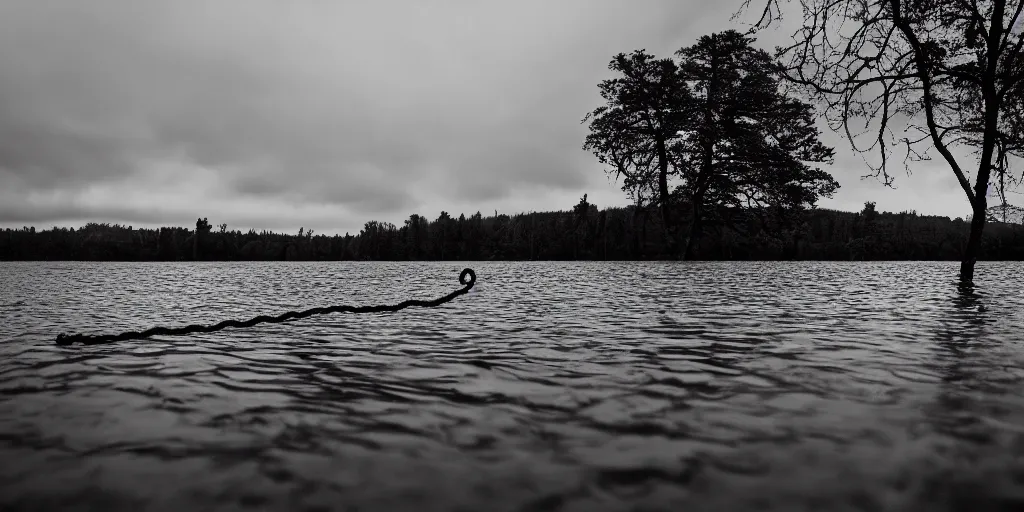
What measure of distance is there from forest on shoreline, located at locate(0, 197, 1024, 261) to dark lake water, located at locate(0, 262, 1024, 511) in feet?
202

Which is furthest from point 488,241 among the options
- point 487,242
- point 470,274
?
point 470,274

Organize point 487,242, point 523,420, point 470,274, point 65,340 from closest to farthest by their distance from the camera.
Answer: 1. point 523,420
2. point 65,340
3. point 470,274
4. point 487,242

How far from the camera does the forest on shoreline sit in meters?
69.4

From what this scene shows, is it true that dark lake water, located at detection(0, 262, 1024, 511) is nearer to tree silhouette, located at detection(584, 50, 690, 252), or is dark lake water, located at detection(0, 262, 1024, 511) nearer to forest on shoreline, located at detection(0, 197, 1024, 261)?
tree silhouette, located at detection(584, 50, 690, 252)

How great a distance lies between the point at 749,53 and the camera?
34438 millimetres

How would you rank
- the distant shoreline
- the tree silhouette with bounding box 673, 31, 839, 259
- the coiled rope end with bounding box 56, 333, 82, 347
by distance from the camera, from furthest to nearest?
the distant shoreline → the tree silhouette with bounding box 673, 31, 839, 259 → the coiled rope end with bounding box 56, 333, 82, 347

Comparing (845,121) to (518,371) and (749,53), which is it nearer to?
(518,371)

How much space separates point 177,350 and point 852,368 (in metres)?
5.46

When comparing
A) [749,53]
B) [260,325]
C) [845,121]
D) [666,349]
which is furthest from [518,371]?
[749,53]

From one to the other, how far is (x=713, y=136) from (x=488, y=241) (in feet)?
203

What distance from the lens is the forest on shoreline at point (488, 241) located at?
228ft

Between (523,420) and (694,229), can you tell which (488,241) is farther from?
(523,420)

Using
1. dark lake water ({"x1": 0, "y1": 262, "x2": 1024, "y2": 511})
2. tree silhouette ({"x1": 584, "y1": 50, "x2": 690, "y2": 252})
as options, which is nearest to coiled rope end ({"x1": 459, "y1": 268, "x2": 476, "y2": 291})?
dark lake water ({"x1": 0, "y1": 262, "x2": 1024, "y2": 511})

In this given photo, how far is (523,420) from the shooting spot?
9.66 feet
